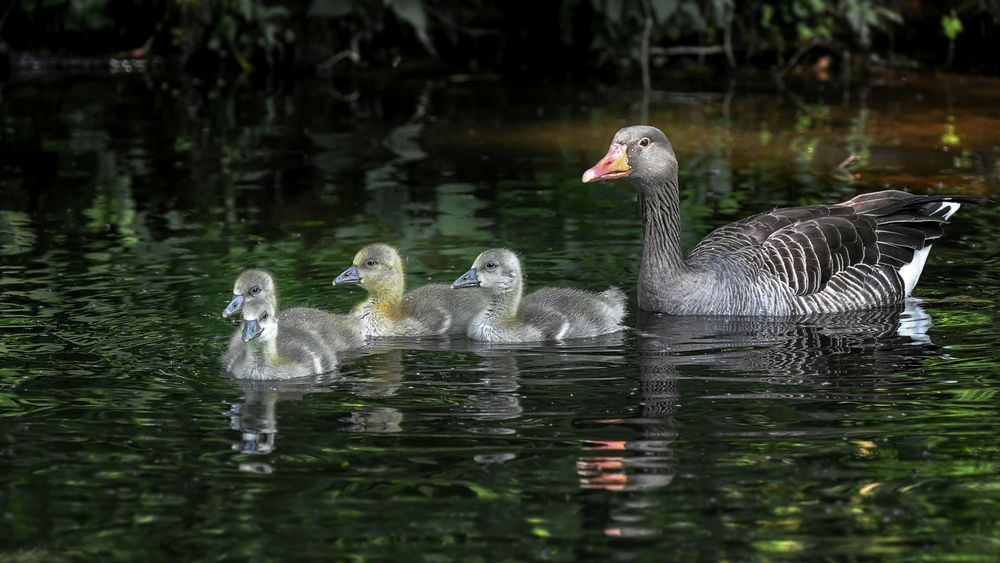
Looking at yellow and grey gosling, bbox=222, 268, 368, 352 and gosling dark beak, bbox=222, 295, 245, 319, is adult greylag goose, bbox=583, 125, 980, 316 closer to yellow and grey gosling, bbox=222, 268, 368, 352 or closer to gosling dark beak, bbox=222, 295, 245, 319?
yellow and grey gosling, bbox=222, 268, 368, 352

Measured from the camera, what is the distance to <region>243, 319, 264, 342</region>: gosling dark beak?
29.5 ft

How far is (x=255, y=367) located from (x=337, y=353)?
88 centimetres

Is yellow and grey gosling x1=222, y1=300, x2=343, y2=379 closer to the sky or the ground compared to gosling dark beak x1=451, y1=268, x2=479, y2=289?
closer to the ground

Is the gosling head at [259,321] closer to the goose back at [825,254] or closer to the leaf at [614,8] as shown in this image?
the goose back at [825,254]

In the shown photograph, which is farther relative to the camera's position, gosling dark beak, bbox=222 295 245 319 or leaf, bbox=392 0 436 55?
leaf, bbox=392 0 436 55

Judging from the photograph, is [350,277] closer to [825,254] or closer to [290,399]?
[290,399]

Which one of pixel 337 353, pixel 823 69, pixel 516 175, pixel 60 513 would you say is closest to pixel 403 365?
pixel 337 353

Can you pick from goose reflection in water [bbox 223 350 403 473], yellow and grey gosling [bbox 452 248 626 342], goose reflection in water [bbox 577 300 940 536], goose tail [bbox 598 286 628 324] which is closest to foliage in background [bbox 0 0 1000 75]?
goose tail [bbox 598 286 628 324]

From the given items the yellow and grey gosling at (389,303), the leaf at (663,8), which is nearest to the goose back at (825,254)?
the yellow and grey gosling at (389,303)

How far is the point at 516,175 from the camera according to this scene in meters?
16.6

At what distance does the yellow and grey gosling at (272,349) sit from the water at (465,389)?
5.3 inches

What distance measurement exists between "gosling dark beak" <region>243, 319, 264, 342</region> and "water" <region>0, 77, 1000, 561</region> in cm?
34

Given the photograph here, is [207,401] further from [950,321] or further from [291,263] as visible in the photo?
[950,321]

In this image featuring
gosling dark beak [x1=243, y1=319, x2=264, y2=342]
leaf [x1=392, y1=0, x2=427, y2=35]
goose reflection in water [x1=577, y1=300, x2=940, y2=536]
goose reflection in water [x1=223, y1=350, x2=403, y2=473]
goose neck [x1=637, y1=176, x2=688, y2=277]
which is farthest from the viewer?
leaf [x1=392, y1=0, x2=427, y2=35]
